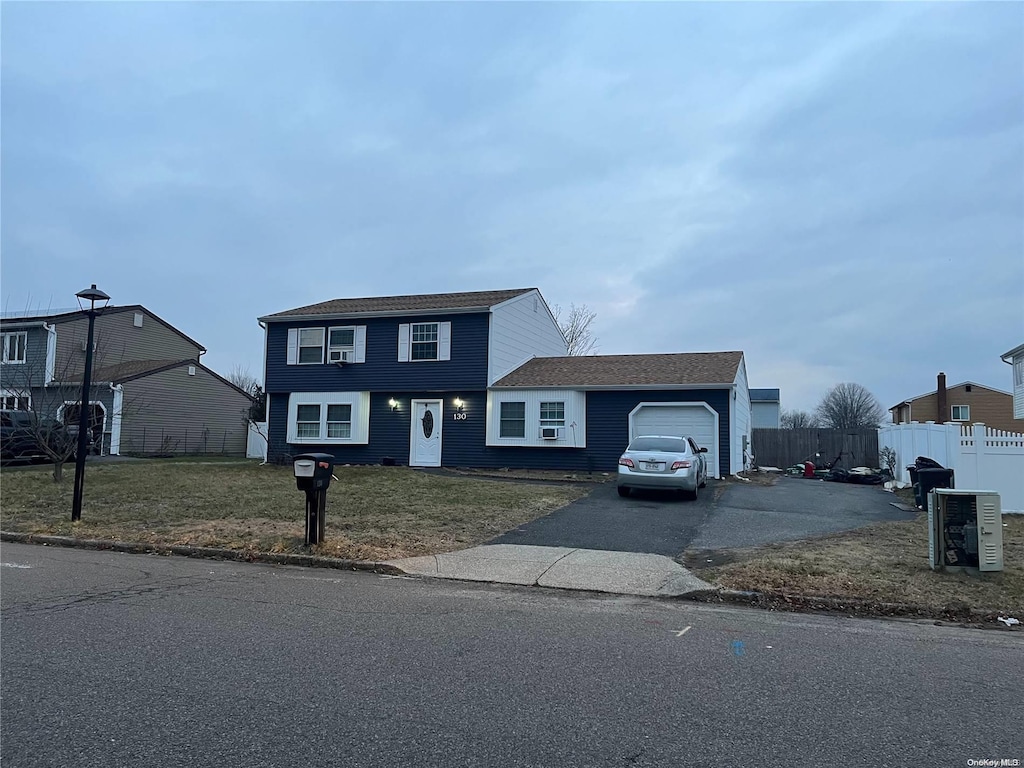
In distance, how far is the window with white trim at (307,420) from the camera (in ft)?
79.8

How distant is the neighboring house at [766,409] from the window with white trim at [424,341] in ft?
109

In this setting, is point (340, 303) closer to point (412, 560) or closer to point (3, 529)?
point (3, 529)

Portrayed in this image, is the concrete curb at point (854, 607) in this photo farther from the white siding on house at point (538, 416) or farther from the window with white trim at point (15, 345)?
the window with white trim at point (15, 345)

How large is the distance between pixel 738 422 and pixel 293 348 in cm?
1484

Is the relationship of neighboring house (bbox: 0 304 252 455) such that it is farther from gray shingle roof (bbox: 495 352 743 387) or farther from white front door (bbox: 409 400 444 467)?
gray shingle roof (bbox: 495 352 743 387)

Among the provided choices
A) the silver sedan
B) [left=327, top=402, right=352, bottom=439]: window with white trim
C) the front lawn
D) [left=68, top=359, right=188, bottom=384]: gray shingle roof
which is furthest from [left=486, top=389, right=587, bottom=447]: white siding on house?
[left=68, top=359, right=188, bottom=384]: gray shingle roof

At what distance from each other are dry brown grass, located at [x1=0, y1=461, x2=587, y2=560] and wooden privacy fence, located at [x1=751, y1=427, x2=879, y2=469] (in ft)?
45.9

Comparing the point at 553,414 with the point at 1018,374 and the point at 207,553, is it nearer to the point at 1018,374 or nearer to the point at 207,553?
the point at 207,553

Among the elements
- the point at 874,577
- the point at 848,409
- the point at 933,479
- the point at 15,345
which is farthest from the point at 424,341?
the point at 848,409

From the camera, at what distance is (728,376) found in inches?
795

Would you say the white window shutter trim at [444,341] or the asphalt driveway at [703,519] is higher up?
the white window shutter trim at [444,341]

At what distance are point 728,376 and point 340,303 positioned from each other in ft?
46.8

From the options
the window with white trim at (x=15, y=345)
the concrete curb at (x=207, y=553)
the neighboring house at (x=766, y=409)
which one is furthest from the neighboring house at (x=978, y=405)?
the window with white trim at (x=15, y=345)

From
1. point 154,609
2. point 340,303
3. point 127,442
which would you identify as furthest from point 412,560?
point 127,442
